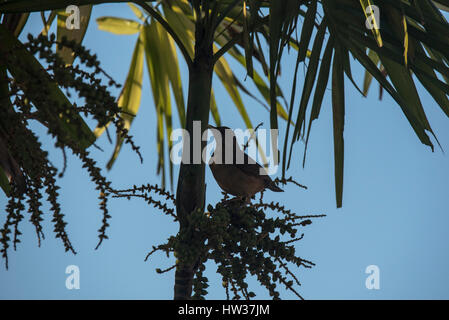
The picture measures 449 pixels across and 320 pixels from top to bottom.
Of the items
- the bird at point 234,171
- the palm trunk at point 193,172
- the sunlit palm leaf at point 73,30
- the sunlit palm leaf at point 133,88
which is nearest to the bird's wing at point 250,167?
A: the bird at point 234,171

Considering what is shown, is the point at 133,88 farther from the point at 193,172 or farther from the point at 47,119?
the point at 47,119

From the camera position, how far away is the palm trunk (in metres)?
1.06

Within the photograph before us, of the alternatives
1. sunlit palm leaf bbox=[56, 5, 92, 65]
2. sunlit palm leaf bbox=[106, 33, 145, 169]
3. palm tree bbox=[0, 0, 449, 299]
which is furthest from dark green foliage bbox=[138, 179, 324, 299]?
sunlit palm leaf bbox=[106, 33, 145, 169]

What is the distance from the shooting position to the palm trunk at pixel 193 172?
3.48ft

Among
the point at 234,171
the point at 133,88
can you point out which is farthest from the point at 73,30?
the point at 133,88

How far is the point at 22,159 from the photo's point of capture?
0.82 metres

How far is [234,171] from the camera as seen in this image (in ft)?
4.43

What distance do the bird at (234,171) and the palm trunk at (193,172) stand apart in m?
0.24

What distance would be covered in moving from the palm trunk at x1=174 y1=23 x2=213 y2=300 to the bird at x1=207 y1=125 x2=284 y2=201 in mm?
240

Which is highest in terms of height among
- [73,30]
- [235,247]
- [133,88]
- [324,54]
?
[133,88]

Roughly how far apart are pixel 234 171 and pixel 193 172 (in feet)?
0.98

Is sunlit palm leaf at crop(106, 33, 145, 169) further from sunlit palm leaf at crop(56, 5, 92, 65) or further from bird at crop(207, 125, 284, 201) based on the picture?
bird at crop(207, 125, 284, 201)
